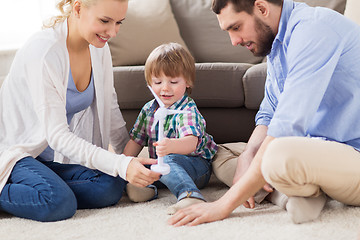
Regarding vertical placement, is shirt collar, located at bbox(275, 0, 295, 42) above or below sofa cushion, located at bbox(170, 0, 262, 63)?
above

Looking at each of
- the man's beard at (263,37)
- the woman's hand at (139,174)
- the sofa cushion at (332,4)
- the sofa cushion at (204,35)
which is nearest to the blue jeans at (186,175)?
the woman's hand at (139,174)

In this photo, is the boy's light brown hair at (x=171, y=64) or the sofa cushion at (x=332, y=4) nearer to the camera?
the boy's light brown hair at (x=171, y=64)

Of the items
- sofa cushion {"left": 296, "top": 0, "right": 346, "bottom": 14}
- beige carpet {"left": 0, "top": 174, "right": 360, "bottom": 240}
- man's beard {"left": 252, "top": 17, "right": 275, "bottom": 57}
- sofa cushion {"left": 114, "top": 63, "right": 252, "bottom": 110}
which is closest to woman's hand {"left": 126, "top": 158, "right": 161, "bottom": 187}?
beige carpet {"left": 0, "top": 174, "right": 360, "bottom": 240}

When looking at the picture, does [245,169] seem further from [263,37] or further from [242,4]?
[242,4]

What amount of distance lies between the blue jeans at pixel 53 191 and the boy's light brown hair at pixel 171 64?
1.48 feet

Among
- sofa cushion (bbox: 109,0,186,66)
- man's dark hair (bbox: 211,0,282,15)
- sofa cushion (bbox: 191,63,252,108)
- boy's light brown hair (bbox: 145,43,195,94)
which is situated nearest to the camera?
man's dark hair (bbox: 211,0,282,15)

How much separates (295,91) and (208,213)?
0.43 m

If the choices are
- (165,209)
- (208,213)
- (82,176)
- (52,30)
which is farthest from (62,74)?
(208,213)

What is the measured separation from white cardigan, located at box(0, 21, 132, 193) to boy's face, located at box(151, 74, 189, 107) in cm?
22

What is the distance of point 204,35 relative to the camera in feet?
9.82

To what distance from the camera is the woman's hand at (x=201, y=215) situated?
1.43m

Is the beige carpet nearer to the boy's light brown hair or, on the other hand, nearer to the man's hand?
the man's hand

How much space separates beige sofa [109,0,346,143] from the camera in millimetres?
2441

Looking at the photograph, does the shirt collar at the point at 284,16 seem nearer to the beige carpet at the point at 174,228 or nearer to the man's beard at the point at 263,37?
the man's beard at the point at 263,37
